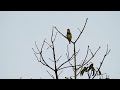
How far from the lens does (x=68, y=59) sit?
92.6 inches
